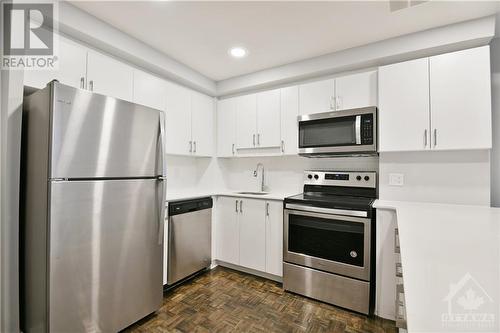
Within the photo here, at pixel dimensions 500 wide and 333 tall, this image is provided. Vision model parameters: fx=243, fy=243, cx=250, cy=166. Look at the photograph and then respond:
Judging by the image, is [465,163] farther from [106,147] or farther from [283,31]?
[106,147]

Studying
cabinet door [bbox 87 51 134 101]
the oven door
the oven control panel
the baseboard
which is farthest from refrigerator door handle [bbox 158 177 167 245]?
the oven control panel

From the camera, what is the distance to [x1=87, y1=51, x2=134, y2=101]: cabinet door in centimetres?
199

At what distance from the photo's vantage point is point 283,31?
2104 mm

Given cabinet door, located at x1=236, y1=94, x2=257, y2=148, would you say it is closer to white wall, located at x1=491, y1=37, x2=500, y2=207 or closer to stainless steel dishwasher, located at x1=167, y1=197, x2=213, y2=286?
stainless steel dishwasher, located at x1=167, y1=197, x2=213, y2=286

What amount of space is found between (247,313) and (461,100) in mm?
2513

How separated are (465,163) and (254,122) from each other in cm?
211

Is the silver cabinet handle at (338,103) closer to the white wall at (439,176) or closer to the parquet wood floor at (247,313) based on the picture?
the white wall at (439,176)

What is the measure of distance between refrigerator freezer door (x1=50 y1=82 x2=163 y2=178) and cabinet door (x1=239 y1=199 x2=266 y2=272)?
3.81 ft

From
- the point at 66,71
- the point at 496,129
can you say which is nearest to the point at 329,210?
the point at 496,129

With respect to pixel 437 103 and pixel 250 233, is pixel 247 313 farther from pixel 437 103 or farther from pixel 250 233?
pixel 437 103

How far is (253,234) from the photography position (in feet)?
9.11

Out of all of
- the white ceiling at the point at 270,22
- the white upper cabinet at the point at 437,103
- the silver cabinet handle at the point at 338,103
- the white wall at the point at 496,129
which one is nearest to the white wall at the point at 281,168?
the white upper cabinet at the point at 437,103

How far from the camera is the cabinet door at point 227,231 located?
2918 mm

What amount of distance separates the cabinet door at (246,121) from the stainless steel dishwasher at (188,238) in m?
0.86
